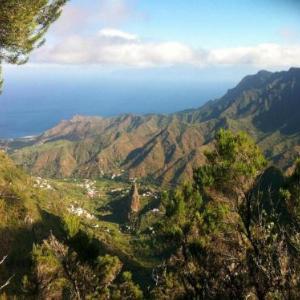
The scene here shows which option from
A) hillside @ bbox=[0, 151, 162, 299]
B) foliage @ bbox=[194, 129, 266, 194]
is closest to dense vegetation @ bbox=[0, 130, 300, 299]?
foliage @ bbox=[194, 129, 266, 194]

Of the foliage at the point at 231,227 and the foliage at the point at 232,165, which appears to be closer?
the foliage at the point at 231,227

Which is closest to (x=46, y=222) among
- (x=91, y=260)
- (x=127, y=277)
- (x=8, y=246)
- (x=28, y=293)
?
(x=8, y=246)

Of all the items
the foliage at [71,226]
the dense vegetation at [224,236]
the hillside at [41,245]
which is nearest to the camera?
the dense vegetation at [224,236]

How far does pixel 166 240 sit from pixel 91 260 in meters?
5.55

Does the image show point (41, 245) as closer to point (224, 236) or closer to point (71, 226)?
point (71, 226)

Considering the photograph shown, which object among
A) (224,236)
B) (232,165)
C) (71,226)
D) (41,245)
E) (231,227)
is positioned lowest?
(41,245)

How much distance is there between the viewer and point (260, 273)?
15.4 meters

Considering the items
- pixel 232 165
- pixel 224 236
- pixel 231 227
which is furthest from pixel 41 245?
pixel 232 165

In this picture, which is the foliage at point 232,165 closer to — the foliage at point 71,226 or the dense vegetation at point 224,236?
the dense vegetation at point 224,236

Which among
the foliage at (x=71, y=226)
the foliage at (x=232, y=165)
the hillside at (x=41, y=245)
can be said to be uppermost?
the foliage at (x=232, y=165)

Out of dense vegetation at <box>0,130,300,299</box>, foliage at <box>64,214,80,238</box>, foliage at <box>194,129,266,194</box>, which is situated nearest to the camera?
dense vegetation at <box>0,130,300,299</box>

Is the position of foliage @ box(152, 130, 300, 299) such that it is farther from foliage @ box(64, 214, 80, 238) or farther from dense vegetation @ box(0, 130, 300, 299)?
foliage @ box(64, 214, 80, 238)

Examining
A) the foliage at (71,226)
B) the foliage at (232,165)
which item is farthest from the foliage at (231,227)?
the foliage at (71,226)

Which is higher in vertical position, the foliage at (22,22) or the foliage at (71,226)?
the foliage at (22,22)
